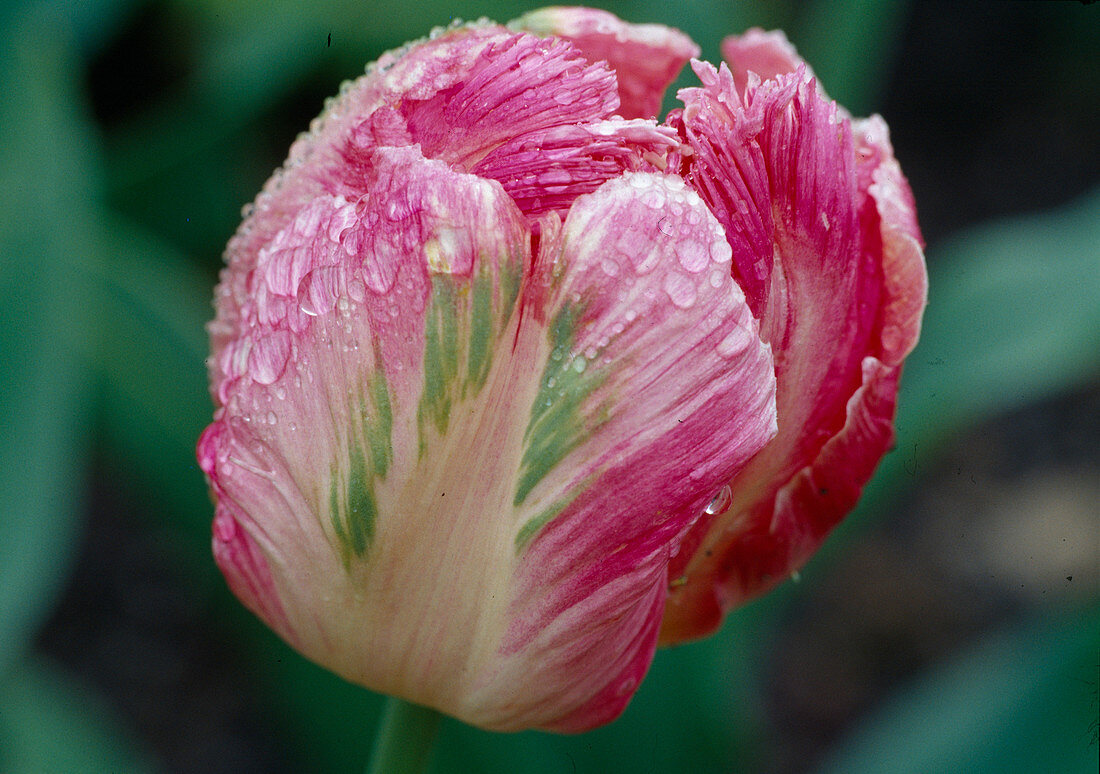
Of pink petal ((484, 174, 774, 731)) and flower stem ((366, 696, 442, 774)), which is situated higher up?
pink petal ((484, 174, 774, 731))

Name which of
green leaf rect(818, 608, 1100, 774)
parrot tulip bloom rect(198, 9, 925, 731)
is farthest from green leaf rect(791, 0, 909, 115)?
parrot tulip bloom rect(198, 9, 925, 731)

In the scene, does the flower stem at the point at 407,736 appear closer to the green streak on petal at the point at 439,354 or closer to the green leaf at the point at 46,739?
the green streak on petal at the point at 439,354

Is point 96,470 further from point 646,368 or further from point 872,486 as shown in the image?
point 646,368

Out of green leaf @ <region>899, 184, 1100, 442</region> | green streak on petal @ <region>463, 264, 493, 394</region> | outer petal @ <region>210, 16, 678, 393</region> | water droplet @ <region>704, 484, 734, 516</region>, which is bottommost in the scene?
green leaf @ <region>899, 184, 1100, 442</region>

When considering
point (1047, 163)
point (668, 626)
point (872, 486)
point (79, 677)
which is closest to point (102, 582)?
point (79, 677)

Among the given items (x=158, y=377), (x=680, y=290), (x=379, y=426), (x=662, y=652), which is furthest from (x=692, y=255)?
(x=158, y=377)

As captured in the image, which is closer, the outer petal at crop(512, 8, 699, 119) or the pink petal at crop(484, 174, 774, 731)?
the pink petal at crop(484, 174, 774, 731)

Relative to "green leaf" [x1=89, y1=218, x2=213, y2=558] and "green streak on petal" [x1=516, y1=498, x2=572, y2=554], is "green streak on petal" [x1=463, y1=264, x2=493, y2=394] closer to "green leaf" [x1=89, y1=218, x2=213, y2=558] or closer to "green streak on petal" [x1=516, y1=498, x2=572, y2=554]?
"green streak on petal" [x1=516, y1=498, x2=572, y2=554]

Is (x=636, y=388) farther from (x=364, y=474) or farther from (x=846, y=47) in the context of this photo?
(x=846, y=47)
